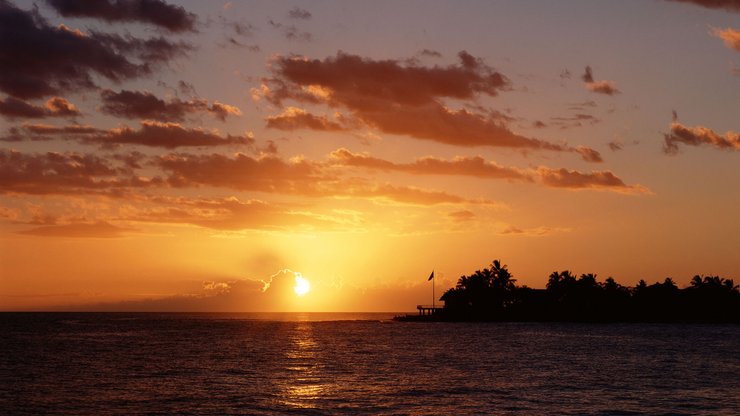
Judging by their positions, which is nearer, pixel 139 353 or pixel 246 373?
pixel 246 373

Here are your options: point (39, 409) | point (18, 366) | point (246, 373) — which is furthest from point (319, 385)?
point (18, 366)

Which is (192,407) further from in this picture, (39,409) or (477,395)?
(477,395)

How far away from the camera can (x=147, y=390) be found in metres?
62.4

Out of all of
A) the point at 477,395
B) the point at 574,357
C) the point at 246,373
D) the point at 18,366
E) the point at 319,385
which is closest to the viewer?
the point at 477,395

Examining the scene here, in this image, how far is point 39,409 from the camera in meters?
52.4

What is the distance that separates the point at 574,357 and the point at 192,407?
56.4m

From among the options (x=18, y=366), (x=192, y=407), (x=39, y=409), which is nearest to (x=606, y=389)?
(x=192, y=407)

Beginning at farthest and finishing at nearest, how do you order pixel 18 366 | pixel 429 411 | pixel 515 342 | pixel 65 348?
1. pixel 515 342
2. pixel 65 348
3. pixel 18 366
4. pixel 429 411

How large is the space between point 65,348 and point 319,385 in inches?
2455

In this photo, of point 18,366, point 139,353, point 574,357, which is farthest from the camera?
point 139,353

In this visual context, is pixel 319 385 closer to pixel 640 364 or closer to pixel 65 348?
pixel 640 364

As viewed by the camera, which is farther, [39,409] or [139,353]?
[139,353]

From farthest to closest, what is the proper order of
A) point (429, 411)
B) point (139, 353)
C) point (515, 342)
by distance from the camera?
point (515, 342), point (139, 353), point (429, 411)

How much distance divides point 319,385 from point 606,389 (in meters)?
23.2
